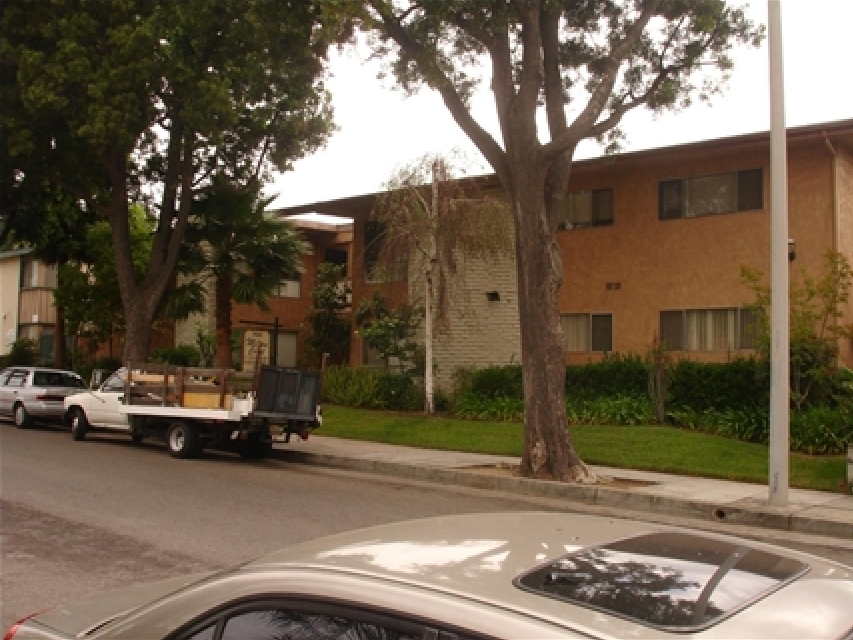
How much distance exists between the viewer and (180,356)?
1233 inches

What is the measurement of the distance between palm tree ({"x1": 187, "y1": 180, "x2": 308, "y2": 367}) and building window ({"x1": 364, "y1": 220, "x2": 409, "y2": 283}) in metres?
2.30

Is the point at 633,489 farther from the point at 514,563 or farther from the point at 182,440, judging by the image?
the point at 514,563

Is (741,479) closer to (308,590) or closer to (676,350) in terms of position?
(676,350)

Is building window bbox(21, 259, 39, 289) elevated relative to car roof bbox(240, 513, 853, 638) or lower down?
elevated

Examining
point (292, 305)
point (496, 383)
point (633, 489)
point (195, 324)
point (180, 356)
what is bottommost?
point (633, 489)

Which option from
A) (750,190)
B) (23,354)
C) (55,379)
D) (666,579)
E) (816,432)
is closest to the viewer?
(666,579)

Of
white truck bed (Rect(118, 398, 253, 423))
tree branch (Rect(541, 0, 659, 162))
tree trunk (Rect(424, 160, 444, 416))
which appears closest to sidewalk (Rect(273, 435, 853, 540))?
white truck bed (Rect(118, 398, 253, 423))

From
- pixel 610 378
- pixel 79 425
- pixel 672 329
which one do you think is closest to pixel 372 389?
pixel 610 378

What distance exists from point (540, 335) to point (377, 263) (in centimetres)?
907

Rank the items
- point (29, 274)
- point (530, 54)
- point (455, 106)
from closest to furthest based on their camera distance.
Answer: point (530, 54) < point (455, 106) < point (29, 274)

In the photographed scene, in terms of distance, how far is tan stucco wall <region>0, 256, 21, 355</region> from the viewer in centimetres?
4141

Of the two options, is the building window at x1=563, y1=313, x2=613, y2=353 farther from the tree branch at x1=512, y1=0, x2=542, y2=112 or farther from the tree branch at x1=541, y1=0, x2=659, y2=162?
the tree branch at x1=512, y1=0, x2=542, y2=112

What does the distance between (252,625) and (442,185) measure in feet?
61.6

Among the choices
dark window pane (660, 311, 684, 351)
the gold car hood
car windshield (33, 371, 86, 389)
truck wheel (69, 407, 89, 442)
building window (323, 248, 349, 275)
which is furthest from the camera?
building window (323, 248, 349, 275)
